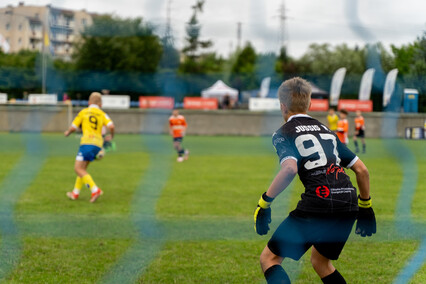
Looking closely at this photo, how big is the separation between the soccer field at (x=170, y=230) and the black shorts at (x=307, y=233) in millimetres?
1123

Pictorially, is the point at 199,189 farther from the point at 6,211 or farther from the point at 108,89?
the point at 108,89

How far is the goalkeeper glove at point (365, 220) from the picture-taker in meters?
3.75

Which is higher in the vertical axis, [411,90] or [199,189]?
[411,90]

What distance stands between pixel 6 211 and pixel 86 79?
2964 mm

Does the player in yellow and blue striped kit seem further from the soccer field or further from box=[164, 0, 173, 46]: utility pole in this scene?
box=[164, 0, 173, 46]: utility pole

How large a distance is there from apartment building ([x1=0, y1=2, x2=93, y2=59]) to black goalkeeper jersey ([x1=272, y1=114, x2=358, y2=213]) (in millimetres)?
1898

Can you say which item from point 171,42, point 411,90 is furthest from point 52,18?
point 411,90

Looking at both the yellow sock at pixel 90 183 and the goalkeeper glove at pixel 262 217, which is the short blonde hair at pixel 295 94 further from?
the yellow sock at pixel 90 183

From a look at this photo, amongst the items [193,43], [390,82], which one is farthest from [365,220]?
[390,82]

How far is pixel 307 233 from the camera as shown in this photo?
355 cm

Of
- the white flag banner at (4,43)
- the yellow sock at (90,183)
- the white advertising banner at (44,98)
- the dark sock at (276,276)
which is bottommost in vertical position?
the yellow sock at (90,183)

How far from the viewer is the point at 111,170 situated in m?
13.3

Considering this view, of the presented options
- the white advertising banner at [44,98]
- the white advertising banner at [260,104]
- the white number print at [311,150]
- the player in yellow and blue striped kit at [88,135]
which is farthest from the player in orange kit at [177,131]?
the white number print at [311,150]

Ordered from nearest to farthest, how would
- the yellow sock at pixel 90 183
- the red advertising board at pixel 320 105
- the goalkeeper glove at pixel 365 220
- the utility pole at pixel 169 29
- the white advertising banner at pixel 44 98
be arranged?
the goalkeeper glove at pixel 365 220 < the utility pole at pixel 169 29 < the white advertising banner at pixel 44 98 < the yellow sock at pixel 90 183 < the red advertising board at pixel 320 105
